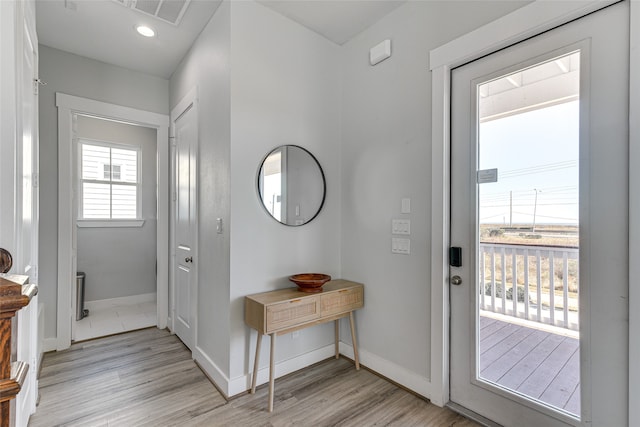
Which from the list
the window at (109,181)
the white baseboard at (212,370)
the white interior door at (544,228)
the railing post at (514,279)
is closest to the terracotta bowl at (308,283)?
the white baseboard at (212,370)

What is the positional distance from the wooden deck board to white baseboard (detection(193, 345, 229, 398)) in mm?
1685

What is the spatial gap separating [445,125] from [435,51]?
1.66 ft

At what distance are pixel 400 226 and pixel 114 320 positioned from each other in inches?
139

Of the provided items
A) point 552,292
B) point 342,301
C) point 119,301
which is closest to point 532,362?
point 552,292

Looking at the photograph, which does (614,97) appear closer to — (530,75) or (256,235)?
(530,75)

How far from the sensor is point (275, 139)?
92.8 inches

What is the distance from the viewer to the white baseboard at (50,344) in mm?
2760

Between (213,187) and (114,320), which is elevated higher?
(213,187)

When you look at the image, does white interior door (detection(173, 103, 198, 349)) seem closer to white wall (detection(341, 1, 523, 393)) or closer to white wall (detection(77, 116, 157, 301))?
white wall (detection(341, 1, 523, 393))

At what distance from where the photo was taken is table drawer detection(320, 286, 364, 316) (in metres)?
2.27

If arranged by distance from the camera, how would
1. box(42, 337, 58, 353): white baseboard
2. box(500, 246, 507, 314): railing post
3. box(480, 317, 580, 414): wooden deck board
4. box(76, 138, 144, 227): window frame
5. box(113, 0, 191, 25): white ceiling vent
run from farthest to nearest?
box(76, 138, 144, 227): window frame, box(42, 337, 58, 353): white baseboard, box(113, 0, 191, 25): white ceiling vent, box(500, 246, 507, 314): railing post, box(480, 317, 580, 414): wooden deck board

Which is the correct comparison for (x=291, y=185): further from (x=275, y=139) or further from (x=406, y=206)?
(x=406, y=206)

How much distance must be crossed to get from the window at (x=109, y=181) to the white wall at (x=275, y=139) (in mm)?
3025

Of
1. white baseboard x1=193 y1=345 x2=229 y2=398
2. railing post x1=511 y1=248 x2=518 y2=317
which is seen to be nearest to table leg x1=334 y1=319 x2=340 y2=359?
white baseboard x1=193 y1=345 x2=229 y2=398
